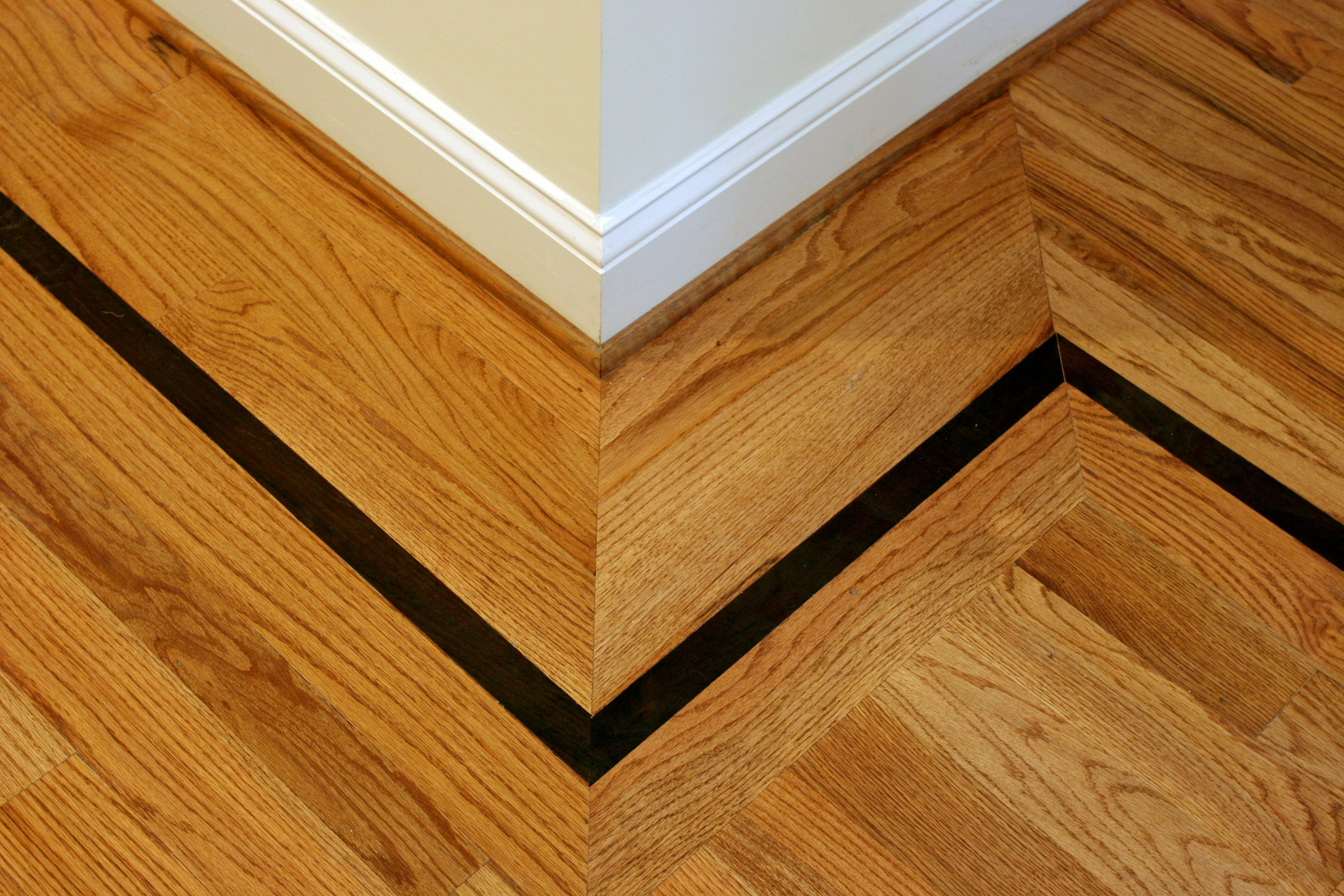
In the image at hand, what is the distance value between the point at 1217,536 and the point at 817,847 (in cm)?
44

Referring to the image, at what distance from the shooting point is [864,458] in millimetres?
1018

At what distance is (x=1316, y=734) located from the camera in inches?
36.0

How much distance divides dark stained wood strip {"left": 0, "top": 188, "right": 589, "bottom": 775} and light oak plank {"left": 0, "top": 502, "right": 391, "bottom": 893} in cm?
16

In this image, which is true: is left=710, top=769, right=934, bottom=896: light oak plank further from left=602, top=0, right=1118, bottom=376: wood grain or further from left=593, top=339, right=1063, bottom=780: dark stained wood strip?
left=602, top=0, right=1118, bottom=376: wood grain

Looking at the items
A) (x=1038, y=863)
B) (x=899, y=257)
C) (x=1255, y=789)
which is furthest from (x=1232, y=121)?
(x=1038, y=863)

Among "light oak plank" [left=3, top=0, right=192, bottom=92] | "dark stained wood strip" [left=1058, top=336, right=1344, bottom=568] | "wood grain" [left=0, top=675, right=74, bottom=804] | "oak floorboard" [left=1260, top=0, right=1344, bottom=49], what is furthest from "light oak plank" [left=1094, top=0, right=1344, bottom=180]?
"wood grain" [left=0, top=675, right=74, bottom=804]

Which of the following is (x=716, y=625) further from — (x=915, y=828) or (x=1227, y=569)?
(x=1227, y=569)

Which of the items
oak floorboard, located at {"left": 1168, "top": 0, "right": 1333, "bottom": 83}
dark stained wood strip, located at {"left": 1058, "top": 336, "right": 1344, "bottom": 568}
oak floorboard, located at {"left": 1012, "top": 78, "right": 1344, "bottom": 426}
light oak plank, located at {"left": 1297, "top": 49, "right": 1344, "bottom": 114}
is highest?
oak floorboard, located at {"left": 1168, "top": 0, "right": 1333, "bottom": 83}

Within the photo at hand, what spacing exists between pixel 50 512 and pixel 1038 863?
2.70ft

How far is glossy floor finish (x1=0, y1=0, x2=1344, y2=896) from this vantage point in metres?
0.86

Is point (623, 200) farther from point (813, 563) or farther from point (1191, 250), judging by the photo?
point (1191, 250)

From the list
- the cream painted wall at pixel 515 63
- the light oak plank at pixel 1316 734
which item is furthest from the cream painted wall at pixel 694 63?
the light oak plank at pixel 1316 734

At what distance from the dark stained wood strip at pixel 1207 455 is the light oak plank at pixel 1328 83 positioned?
1.53ft

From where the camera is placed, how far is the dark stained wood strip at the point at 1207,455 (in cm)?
101
